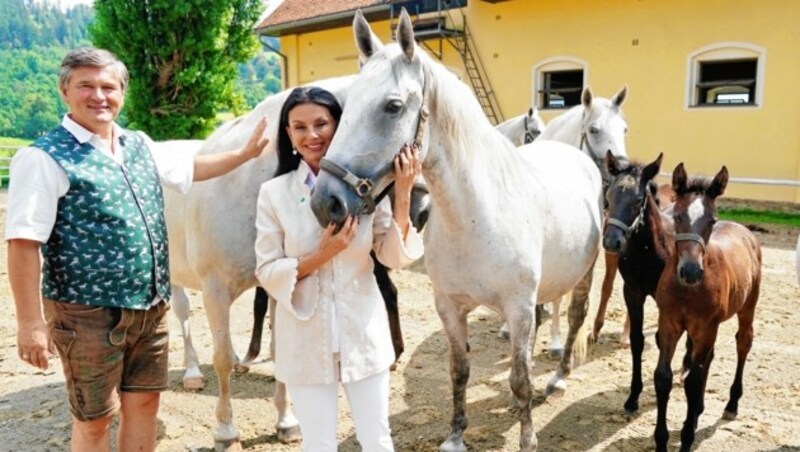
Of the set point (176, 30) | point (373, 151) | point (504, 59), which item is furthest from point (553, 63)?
point (373, 151)

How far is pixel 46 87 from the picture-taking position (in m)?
80.0

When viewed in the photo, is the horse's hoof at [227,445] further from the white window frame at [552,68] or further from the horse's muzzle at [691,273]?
the white window frame at [552,68]

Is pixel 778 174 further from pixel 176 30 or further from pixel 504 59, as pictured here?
pixel 176 30

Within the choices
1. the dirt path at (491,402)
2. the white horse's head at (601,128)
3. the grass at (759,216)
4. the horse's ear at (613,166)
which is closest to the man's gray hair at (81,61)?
the dirt path at (491,402)

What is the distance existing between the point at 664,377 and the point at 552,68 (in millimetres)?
13730

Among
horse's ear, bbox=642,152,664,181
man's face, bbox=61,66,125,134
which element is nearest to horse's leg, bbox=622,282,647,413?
horse's ear, bbox=642,152,664,181

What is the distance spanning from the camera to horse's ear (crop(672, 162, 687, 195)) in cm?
294

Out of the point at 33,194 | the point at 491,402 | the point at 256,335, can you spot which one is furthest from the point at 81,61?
the point at 491,402

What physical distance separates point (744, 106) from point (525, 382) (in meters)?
12.2

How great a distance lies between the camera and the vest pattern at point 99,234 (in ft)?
6.35

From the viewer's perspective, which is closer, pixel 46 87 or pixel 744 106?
pixel 744 106

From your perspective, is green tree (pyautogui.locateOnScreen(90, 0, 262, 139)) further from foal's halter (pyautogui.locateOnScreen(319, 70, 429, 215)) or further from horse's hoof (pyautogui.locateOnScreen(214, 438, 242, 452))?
foal's halter (pyautogui.locateOnScreen(319, 70, 429, 215))

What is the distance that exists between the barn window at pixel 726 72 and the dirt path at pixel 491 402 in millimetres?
9090

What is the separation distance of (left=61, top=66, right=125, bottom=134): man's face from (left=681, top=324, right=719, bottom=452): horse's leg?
2929mm
